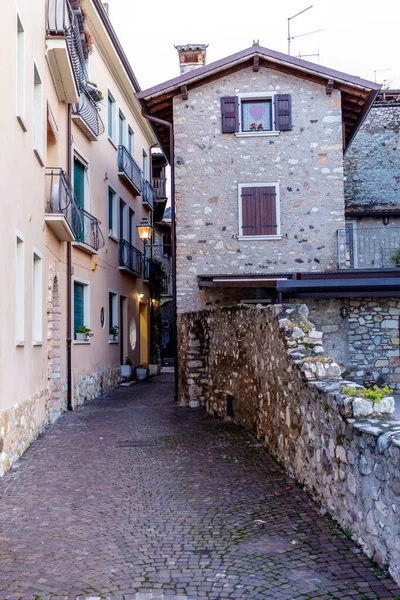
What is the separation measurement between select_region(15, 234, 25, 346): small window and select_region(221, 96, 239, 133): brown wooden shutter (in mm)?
8044

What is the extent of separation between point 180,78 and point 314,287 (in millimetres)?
5905

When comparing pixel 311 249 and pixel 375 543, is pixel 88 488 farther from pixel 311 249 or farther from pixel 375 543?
pixel 311 249

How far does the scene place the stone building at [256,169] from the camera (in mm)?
15203

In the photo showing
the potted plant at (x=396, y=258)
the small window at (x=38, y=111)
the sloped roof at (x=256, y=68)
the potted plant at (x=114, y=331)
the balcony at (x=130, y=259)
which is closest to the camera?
the small window at (x=38, y=111)

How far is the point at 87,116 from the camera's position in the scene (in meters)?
14.9

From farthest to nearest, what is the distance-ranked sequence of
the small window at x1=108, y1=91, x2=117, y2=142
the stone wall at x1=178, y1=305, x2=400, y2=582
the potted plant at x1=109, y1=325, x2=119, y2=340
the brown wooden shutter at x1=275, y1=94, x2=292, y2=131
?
the small window at x1=108, y1=91, x2=117, y2=142
the potted plant at x1=109, y1=325, x2=119, y2=340
the brown wooden shutter at x1=275, y1=94, x2=292, y2=131
the stone wall at x1=178, y1=305, x2=400, y2=582

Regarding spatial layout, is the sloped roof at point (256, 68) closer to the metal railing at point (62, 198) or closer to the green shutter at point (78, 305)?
the metal railing at point (62, 198)

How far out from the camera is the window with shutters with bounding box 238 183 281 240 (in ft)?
50.3

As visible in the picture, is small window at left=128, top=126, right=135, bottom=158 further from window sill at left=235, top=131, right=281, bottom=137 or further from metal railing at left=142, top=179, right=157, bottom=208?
window sill at left=235, top=131, right=281, bottom=137

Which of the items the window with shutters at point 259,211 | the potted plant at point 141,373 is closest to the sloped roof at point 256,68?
the window with shutters at point 259,211

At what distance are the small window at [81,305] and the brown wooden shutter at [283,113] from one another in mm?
6029

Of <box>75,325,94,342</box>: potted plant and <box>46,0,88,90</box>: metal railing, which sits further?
<box>75,325,94,342</box>: potted plant

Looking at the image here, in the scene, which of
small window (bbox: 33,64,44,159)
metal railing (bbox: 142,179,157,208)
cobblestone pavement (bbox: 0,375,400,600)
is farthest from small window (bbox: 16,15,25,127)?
metal railing (bbox: 142,179,157,208)

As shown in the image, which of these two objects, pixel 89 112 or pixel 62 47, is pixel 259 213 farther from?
pixel 62 47
